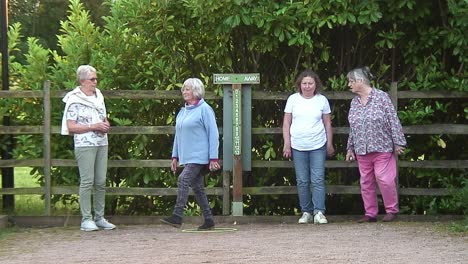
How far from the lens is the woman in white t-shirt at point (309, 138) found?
Answer: 8.73m

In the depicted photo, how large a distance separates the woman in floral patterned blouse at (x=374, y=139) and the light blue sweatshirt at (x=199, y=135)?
60.5 inches

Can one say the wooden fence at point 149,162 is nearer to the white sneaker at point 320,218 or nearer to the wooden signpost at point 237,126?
the wooden signpost at point 237,126

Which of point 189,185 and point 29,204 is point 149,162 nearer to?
point 189,185

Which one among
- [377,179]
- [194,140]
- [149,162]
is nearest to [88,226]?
[149,162]

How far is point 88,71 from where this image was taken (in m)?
8.38

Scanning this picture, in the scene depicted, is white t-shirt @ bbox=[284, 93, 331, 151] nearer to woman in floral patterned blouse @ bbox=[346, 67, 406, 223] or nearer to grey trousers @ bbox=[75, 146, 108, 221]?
woman in floral patterned blouse @ bbox=[346, 67, 406, 223]

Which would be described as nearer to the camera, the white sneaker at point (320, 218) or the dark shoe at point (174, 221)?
the dark shoe at point (174, 221)

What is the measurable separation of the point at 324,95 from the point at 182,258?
2996 mm

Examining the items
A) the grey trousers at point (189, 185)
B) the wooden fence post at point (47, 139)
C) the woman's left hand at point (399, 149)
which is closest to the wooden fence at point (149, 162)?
the wooden fence post at point (47, 139)

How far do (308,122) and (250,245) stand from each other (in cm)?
189

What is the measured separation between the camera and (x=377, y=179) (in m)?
8.66

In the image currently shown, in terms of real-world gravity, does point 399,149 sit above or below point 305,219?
above

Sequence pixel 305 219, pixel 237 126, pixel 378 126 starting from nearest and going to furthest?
pixel 378 126 → pixel 305 219 → pixel 237 126

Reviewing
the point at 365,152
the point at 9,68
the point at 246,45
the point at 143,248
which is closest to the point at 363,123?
the point at 365,152
